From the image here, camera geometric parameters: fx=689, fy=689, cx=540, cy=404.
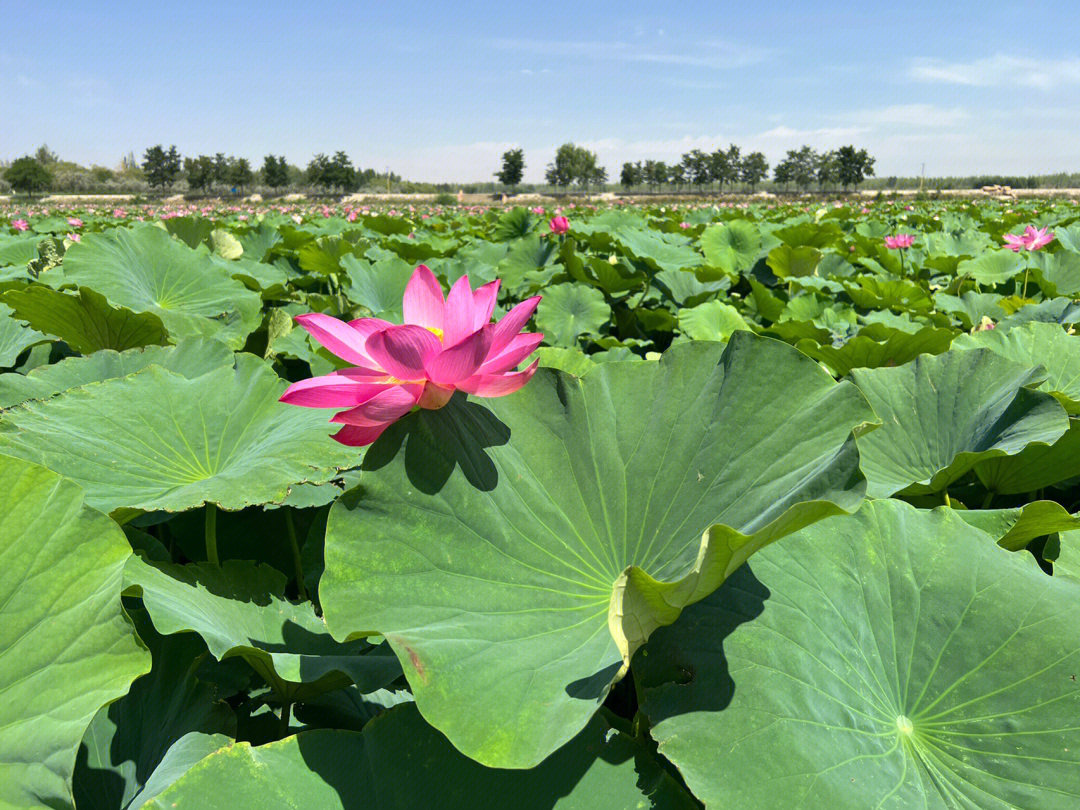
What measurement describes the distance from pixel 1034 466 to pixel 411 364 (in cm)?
110

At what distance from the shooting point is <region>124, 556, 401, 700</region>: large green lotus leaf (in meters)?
0.69

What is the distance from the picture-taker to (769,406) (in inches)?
30.1

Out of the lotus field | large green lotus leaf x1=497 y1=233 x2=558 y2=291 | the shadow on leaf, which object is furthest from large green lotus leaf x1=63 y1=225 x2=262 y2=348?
large green lotus leaf x1=497 y1=233 x2=558 y2=291

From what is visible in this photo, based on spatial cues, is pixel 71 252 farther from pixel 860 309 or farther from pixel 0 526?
pixel 860 309

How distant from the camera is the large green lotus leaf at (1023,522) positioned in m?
0.86

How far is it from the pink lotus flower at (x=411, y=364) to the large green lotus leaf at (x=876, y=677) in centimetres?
31

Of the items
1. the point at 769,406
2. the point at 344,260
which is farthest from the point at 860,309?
the point at 769,406

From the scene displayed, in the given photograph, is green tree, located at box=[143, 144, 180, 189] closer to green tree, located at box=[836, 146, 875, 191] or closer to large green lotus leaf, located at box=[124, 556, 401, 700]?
green tree, located at box=[836, 146, 875, 191]

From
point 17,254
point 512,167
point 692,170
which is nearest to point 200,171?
point 512,167

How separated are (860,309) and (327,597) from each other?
10.2 feet

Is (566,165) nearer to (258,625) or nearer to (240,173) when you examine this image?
(240,173)

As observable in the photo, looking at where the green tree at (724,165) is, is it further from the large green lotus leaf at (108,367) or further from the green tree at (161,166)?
the large green lotus leaf at (108,367)

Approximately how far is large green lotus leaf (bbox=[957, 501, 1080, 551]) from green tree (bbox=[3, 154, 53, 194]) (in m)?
56.0

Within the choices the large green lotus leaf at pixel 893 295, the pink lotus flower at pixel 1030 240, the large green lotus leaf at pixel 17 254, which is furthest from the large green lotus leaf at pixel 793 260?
the large green lotus leaf at pixel 17 254
